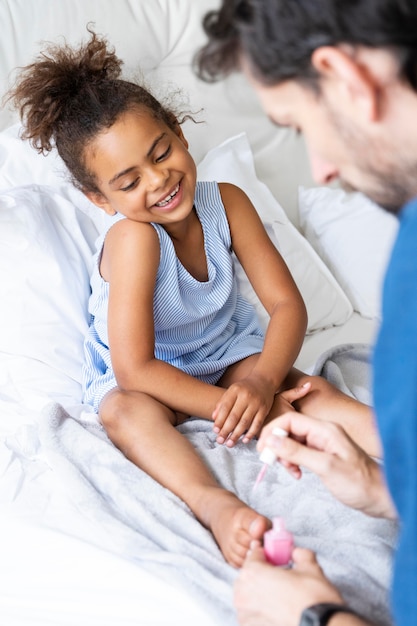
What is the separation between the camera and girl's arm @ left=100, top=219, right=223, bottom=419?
151 centimetres

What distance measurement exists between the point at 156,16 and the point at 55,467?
133cm

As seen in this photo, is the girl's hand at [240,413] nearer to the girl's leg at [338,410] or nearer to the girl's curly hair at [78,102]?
the girl's leg at [338,410]

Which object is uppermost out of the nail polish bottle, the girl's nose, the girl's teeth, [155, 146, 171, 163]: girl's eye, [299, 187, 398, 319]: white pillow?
[155, 146, 171, 163]: girl's eye

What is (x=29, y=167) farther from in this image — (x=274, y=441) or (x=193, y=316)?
(x=274, y=441)

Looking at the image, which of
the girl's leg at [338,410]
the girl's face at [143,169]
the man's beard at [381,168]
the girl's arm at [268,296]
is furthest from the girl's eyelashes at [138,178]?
the man's beard at [381,168]

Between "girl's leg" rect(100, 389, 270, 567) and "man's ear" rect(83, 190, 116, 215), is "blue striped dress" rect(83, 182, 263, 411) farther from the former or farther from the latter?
"girl's leg" rect(100, 389, 270, 567)

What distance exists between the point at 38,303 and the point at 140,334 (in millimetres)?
307

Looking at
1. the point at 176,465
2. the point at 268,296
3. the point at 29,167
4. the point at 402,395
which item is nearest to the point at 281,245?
the point at 268,296

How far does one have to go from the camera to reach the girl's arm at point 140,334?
1.51 meters

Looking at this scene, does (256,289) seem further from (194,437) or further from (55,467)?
(55,467)

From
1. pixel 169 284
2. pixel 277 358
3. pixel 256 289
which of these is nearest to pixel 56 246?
pixel 169 284

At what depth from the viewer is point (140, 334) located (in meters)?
1.53

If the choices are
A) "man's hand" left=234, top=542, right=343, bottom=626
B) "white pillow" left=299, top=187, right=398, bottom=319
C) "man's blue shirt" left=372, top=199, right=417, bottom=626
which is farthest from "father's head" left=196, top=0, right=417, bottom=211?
"white pillow" left=299, top=187, right=398, bottom=319

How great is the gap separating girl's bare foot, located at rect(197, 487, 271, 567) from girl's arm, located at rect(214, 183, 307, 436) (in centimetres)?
27
